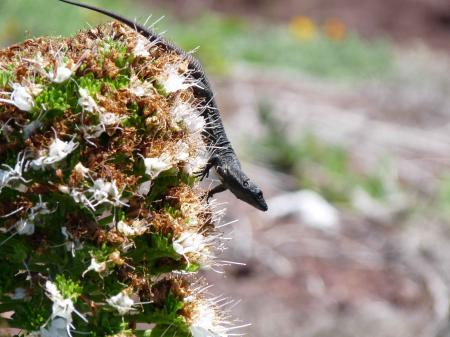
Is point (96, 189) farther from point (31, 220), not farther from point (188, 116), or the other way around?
point (188, 116)

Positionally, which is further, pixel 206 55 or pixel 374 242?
pixel 206 55

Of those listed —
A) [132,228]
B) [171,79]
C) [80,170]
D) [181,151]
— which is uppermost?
[171,79]

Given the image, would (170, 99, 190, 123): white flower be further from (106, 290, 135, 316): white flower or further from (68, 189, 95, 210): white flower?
(106, 290, 135, 316): white flower

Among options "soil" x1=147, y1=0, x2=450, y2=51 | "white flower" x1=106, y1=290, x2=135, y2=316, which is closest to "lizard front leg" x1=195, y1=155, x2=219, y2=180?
"white flower" x1=106, y1=290, x2=135, y2=316

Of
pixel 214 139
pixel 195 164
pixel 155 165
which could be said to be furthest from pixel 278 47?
pixel 155 165

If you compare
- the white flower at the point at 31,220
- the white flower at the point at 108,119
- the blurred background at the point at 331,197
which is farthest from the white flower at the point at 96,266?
the blurred background at the point at 331,197

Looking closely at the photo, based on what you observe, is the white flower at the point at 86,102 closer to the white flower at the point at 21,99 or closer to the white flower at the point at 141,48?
the white flower at the point at 21,99

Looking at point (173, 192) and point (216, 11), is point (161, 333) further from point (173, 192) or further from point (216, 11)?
point (216, 11)

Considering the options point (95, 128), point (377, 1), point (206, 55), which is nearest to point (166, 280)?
point (95, 128)
